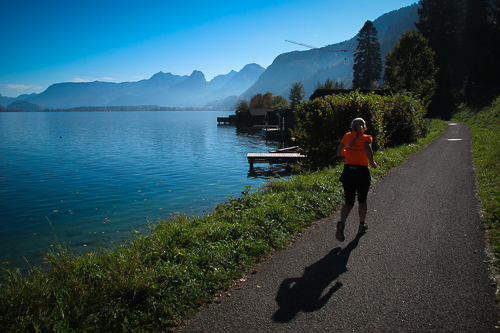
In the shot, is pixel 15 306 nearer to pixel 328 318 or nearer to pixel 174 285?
pixel 174 285

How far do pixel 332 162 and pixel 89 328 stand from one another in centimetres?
1513

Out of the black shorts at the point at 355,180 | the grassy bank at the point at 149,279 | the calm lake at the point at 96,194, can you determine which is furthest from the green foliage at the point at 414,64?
the grassy bank at the point at 149,279

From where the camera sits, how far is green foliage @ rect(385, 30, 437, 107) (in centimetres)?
4622

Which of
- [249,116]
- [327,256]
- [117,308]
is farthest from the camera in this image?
[249,116]

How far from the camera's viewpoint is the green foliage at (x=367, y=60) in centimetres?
8838

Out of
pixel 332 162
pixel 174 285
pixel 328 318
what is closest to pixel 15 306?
pixel 174 285

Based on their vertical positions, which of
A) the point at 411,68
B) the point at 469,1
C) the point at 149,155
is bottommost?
the point at 149,155

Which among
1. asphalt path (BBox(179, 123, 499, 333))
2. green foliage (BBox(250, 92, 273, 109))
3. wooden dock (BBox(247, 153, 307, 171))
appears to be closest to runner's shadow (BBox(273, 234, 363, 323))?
asphalt path (BBox(179, 123, 499, 333))

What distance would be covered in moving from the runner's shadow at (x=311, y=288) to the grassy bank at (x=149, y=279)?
35.4 inches

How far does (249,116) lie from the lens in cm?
9481

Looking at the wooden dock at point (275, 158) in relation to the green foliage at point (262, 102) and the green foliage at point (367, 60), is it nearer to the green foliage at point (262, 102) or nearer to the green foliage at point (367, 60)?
the green foliage at point (367, 60)

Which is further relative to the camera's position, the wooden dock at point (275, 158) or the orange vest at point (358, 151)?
the wooden dock at point (275, 158)

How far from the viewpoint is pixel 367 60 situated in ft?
291

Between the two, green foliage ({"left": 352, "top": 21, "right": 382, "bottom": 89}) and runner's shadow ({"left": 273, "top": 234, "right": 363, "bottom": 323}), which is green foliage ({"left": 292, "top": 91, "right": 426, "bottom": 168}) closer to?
runner's shadow ({"left": 273, "top": 234, "right": 363, "bottom": 323})
